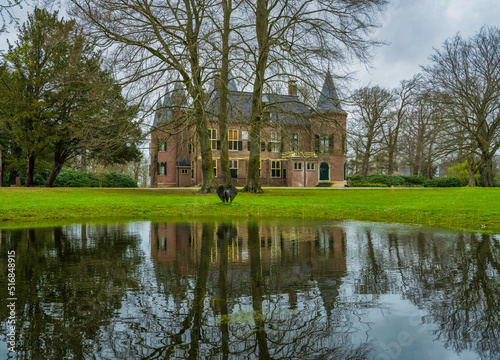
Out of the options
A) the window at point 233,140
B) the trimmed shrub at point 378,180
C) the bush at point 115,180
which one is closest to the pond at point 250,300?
the bush at point 115,180

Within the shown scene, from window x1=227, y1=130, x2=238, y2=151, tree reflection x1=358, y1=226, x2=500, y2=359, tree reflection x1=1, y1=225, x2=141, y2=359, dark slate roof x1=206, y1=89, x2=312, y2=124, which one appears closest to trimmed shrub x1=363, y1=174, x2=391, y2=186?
window x1=227, y1=130, x2=238, y2=151

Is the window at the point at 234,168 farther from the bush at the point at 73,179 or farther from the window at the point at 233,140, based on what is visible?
the bush at the point at 73,179

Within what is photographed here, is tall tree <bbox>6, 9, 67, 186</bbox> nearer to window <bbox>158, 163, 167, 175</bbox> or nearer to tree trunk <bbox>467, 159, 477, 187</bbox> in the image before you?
window <bbox>158, 163, 167, 175</bbox>

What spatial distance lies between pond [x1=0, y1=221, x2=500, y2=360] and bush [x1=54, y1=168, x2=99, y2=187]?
32.4 m

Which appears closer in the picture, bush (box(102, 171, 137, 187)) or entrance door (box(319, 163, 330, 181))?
bush (box(102, 171, 137, 187))

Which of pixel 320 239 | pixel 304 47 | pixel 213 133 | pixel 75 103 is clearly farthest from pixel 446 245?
pixel 213 133

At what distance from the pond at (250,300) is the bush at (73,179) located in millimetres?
32409

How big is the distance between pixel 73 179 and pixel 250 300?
38.5 metres

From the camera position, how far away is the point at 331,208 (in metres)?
14.3

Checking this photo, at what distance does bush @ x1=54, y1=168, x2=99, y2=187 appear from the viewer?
122ft

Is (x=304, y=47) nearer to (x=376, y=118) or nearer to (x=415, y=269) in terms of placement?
(x=415, y=269)

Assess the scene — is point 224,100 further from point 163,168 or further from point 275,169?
point 163,168

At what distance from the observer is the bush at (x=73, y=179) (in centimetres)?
3708

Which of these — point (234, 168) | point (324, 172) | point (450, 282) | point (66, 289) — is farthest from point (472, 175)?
point (66, 289)
